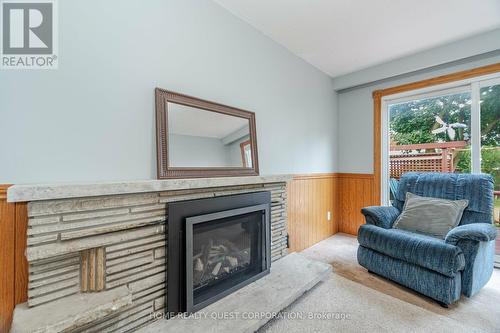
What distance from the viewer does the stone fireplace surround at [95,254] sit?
103cm

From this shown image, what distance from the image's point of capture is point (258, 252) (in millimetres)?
1990

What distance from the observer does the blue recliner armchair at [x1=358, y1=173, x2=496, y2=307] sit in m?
1.72

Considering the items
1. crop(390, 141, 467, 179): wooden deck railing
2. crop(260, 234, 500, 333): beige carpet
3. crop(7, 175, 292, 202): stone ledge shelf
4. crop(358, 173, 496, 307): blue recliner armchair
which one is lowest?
crop(260, 234, 500, 333): beige carpet

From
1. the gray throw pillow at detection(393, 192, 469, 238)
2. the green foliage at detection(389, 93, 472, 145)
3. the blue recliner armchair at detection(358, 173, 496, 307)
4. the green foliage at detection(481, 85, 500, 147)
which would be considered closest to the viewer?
the blue recliner armchair at detection(358, 173, 496, 307)

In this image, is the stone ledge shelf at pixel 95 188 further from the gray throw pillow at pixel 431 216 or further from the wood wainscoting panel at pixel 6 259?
the gray throw pillow at pixel 431 216

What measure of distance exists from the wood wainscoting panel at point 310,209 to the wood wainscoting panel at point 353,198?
0.13 metres

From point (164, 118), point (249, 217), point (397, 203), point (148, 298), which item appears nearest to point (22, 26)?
point (164, 118)

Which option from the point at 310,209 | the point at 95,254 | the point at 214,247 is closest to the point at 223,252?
the point at 214,247

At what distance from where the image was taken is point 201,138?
1.81 m

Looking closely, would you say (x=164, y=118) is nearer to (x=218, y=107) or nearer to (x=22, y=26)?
(x=218, y=107)

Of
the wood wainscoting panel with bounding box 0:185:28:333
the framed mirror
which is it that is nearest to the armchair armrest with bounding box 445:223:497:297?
the framed mirror

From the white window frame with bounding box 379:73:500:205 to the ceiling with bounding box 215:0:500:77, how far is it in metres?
0.51

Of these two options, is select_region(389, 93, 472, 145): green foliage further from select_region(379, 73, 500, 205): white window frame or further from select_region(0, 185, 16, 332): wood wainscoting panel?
select_region(0, 185, 16, 332): wood wainscoting panel

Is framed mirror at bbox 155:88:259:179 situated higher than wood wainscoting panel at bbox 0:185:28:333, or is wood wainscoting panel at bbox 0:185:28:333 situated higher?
framed mirror at bbox 155:88:259:179
